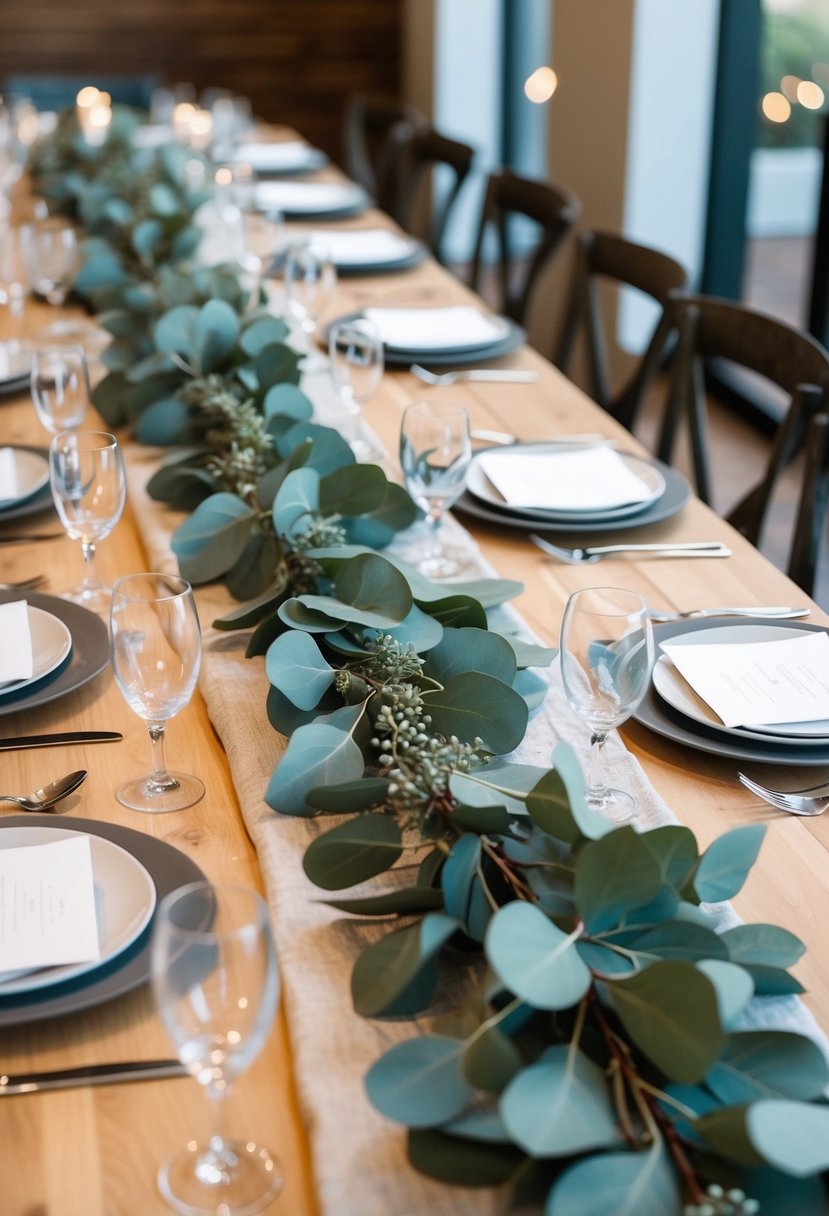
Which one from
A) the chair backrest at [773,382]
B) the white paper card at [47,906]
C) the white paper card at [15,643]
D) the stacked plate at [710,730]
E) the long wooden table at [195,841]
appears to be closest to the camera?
the long wooden table at [195,841]

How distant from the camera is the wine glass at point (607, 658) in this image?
3.53 ft

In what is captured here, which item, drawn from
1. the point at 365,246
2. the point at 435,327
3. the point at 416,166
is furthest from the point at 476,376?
the point at 416,166

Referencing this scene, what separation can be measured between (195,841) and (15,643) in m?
0.36

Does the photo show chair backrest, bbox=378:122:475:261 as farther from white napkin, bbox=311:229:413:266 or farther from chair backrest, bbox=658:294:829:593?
chair backrest, bbox=658:294:829:593

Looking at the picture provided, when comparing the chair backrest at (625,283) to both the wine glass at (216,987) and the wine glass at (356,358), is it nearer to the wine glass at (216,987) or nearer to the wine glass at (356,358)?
the wine glass at (356,358)

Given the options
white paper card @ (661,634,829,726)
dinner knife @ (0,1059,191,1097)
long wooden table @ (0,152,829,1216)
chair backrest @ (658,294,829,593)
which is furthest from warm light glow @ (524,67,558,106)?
dinner knife @ (0,1059,191,1097)

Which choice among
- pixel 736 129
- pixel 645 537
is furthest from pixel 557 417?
pixel 736 129

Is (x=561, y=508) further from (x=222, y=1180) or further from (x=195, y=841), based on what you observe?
(x=222, y=1180)

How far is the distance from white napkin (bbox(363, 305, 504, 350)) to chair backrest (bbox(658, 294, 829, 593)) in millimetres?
326

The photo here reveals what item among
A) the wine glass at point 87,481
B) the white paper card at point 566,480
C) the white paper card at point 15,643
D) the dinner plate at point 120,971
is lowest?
Result: the dinner plate at point 120,971

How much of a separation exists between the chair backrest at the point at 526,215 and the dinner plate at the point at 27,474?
1.53 m

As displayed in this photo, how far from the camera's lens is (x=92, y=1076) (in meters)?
0.88

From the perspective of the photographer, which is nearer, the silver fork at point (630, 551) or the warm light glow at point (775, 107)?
the silver fork at point (630, 551)

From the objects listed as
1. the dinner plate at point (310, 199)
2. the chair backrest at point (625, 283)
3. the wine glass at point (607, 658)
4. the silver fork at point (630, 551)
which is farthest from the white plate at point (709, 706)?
the dinner plate at point (310, 199)
